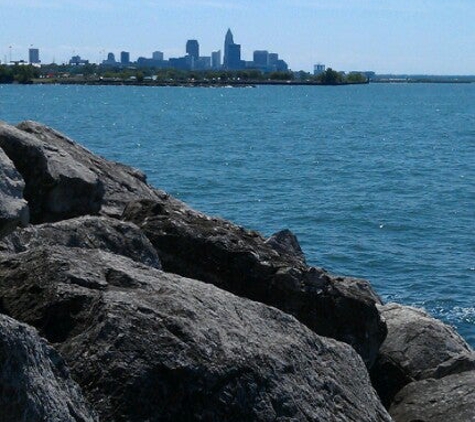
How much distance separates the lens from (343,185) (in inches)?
1859

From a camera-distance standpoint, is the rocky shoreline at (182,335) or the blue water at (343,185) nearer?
the rocky shoreline at (182,335)

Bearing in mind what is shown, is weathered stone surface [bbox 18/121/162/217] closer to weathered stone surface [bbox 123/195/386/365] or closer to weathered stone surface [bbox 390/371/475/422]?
weathered stone surface [bbox 123/195/386/365]

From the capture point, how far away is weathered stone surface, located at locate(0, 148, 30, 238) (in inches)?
332

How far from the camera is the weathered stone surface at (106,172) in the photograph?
512 inches

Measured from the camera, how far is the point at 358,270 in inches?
993

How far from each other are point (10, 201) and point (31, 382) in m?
3.09

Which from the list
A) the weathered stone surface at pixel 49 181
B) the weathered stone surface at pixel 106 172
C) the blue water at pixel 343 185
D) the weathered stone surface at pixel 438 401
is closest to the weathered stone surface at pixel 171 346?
the weathered stone surface at pixel 438 401

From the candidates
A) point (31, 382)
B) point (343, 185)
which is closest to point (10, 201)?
point (31, 382)

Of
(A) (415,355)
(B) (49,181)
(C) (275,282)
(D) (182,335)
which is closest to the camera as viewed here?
(D) (182,335)

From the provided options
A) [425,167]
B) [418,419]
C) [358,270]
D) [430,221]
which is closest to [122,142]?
[425,167]

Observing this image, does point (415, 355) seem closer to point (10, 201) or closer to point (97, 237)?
point (97, 237)

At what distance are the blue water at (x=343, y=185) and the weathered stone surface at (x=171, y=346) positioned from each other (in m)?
11.5

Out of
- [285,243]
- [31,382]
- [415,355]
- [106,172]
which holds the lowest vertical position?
[415,355]

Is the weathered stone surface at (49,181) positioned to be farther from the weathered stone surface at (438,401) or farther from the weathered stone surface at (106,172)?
the weathered stone surface at (438,401)
